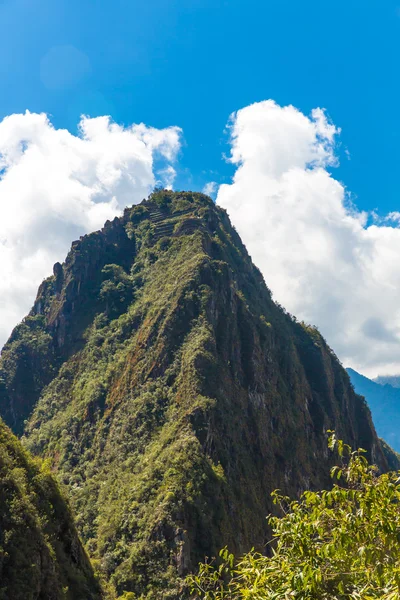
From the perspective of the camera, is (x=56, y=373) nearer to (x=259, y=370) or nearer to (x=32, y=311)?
(x=32, y=311)

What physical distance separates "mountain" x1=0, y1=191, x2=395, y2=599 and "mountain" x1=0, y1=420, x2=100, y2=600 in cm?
1818

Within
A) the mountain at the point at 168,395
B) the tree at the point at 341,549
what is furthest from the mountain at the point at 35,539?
the mountain at the point at 168,395

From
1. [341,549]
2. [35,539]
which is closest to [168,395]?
[35,539]

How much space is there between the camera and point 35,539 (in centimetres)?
2133

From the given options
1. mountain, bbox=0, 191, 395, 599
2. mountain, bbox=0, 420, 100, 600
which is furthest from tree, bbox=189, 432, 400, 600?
mountain, bbox=0, 191, 395, 599

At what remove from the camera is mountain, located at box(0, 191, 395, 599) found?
158 feet

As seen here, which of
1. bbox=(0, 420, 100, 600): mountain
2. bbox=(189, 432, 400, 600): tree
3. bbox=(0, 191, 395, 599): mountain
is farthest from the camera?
bbox=(0, 191, 395, 599): mountain

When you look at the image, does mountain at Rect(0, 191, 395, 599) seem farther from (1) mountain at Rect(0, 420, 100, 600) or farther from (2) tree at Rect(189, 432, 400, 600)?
(2) tree at Rect(189, 432, 400, 600)

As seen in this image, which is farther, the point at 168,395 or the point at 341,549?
the point at 168,395

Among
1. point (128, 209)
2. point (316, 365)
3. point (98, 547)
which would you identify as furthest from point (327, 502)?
point (128, 209)

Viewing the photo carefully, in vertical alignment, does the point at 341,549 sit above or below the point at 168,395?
below

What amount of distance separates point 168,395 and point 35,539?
42.5 meters

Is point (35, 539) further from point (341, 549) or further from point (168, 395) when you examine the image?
point (168, 395)

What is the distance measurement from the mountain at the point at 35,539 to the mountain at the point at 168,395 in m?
18.2
